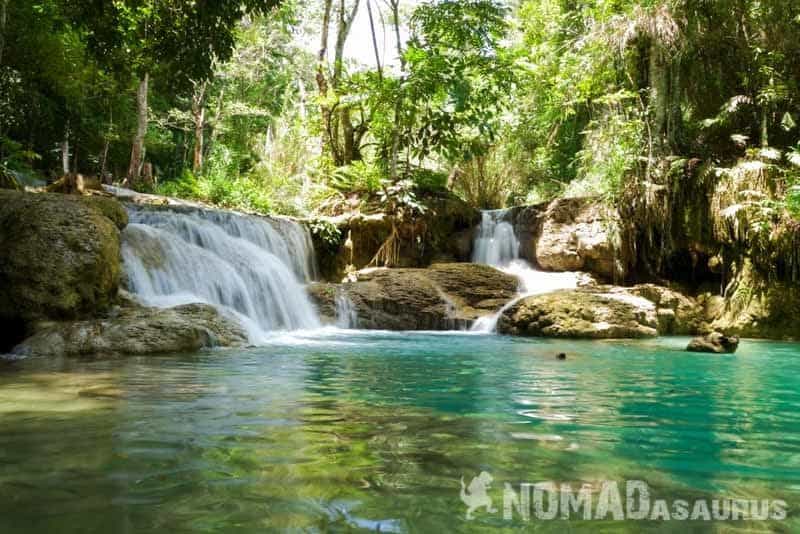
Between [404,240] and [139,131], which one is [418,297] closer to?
[404,240]

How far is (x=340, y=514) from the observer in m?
1.83

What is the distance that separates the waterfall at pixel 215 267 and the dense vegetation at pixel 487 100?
9.23 feet

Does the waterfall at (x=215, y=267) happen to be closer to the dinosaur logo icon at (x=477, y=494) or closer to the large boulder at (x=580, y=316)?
the large boulder at (x=580, y=316)

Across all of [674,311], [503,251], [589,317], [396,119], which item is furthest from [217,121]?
[674,311]

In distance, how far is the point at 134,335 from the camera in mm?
6691

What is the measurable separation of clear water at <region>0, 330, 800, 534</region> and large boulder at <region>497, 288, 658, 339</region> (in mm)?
4518

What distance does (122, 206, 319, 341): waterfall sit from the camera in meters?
9.26

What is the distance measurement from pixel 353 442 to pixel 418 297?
9513 mm

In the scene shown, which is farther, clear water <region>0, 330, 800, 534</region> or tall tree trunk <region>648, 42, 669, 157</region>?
tall tree trunk <region>648, 42, 669, 157</region>

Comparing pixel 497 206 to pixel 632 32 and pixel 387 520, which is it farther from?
pixel 387 520

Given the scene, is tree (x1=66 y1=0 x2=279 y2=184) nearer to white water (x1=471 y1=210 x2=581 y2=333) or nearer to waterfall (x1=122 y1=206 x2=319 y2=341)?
waterfall (x1=122 y1=206 x2=319 y2=341)

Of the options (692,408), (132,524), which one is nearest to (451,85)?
(692,408)

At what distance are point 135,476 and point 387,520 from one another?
3.40 feet

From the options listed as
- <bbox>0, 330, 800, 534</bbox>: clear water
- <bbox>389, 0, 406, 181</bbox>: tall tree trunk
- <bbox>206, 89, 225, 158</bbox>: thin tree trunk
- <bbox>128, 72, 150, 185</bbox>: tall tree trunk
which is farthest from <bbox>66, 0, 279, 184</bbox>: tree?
<bbox>206, 89, 225, 158</bbox>: thin tree trunk
